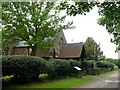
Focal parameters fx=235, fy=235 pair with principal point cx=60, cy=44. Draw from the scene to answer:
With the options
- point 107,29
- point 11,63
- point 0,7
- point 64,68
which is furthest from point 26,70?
point 0,7

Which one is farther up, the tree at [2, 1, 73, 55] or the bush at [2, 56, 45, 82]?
the tree at [2, 1, 73, 55]

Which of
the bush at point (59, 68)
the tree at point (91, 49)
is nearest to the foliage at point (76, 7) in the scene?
the bush at point (59, 68)

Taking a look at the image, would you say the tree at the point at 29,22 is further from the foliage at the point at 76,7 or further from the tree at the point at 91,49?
the tree at the point at 91,49

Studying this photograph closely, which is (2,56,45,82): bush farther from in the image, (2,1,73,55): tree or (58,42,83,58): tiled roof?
(58,42,83,58): tiled roof

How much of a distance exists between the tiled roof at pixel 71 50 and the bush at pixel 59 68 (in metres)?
10.1

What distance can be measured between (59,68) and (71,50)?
19065mm

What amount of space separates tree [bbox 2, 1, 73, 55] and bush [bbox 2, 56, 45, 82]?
11.8m

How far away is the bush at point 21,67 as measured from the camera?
20.0 metres

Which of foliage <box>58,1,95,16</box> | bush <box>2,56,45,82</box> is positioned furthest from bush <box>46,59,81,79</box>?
foliage <box>58,1,95,16</box>

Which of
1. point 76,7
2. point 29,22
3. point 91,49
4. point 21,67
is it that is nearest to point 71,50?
point 29,22

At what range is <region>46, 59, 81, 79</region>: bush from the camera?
27158 mm

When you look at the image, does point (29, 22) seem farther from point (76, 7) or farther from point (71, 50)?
point (76, 7)

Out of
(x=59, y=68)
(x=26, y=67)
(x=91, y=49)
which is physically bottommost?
(x=59, y=68)

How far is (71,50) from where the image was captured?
49031 mm
